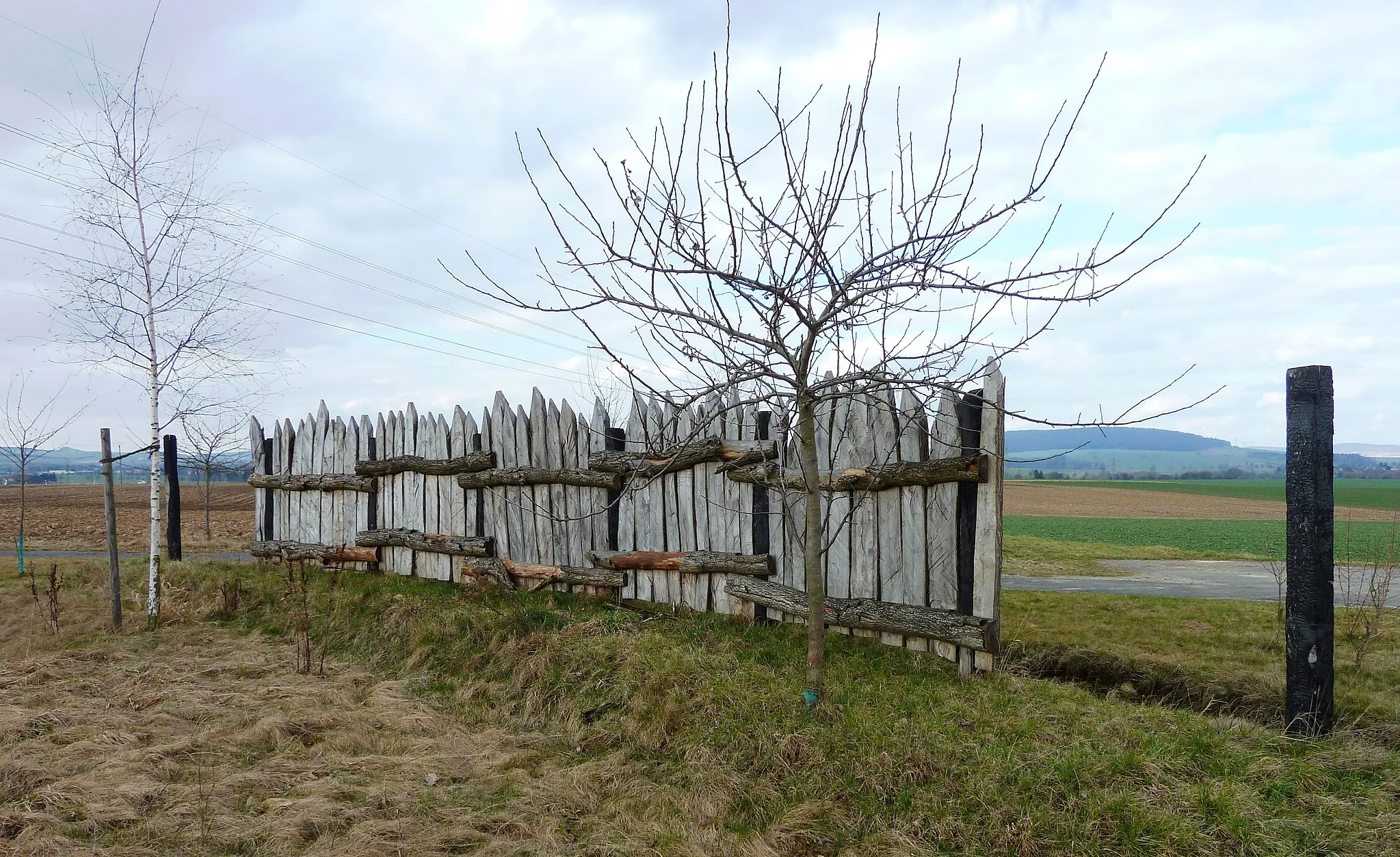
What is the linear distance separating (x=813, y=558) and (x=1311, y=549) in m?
2.84

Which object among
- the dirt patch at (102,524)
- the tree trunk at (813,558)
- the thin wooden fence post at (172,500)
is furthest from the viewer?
the dirt patch at (102,524)

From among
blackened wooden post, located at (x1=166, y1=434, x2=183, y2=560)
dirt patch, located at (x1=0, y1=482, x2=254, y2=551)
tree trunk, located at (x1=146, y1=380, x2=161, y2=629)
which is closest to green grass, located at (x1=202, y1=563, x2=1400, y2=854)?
tree trunk, located at (x1=146, y1=380, x2=161, y2=629)

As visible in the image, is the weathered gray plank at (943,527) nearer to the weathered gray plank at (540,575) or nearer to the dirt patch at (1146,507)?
the weathered gray plank at (540,575)

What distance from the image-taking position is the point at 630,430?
23.6ft

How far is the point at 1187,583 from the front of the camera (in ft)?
39.4

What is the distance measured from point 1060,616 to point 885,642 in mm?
3346

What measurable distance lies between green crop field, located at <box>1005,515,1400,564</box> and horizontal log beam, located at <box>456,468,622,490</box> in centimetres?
1560

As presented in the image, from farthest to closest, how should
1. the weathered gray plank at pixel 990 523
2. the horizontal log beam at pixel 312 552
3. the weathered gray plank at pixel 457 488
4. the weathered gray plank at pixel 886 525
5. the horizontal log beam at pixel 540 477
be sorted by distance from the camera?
the horizontal log beam at pixel 312 552 → the weathered gray plank at pixel 457 488 → the horizontal log beam at pixel 540 477 → the weathered gray plank at pixel 886 525 → the weathered gray plank at pixel 990 523

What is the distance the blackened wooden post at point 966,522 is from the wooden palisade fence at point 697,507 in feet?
0.04

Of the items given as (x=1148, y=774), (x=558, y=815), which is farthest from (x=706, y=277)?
(x=1148, y=774)

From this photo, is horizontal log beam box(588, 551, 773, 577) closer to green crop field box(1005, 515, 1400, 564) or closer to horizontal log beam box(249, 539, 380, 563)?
horizontal log beam box(249, 539, 380, 563)

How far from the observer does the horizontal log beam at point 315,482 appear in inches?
398

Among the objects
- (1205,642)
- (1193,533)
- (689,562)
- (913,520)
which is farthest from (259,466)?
(1193,533)

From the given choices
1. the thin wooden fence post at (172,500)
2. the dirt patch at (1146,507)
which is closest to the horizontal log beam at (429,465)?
the thin wooden fence post at (172,500)
